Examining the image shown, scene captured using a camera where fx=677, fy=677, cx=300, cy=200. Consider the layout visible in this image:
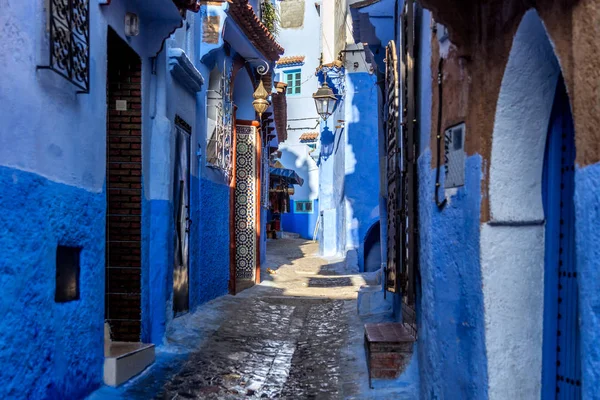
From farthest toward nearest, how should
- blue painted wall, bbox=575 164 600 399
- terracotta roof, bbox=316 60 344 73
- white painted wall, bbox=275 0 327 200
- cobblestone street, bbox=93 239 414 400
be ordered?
white painted wall, bbox=275 0 327 200 → terracotta roof, bbox=316 60 344 73 → cobblestone street, bbox=93 239 414 400 → blue painted wall, bbox=575 164 600 399

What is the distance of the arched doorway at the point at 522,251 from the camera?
3.69 metres

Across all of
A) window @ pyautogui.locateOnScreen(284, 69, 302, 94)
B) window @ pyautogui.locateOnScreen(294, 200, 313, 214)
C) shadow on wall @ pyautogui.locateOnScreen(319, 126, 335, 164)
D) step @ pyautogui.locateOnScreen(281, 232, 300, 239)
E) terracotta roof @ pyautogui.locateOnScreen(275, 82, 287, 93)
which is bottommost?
step @ pyautogui.locateOnScreen(281, 232, 300, 239)

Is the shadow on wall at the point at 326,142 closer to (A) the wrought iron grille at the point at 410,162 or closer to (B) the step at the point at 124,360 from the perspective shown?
Result: (A) the wrought iron grille at the point at 410,162

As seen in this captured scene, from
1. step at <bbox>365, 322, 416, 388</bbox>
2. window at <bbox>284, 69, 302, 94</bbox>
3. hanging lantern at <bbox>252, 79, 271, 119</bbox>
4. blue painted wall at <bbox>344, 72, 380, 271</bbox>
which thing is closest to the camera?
step at <bbox>365, 322, 416, 388</bbox>

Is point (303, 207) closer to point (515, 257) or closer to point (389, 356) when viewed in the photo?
point (389, 356)

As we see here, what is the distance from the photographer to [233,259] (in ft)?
42.8

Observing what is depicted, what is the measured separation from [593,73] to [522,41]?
1024mm

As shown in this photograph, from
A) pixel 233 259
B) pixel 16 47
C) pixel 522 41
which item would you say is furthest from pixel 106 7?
pixel 233 259

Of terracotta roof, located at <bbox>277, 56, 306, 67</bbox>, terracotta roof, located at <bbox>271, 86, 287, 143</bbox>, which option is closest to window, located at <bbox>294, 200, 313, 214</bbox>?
terracotta roof, located at <bbox>277, 56, 306, 67</bbox>

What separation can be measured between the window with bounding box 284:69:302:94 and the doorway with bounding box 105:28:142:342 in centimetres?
2934

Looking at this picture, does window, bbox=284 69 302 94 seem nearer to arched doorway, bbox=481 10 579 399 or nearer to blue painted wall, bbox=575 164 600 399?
arched doorway, bbox=481 10 579 399

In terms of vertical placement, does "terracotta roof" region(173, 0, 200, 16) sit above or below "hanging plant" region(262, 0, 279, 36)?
below

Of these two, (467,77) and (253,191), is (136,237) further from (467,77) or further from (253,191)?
(253,191)

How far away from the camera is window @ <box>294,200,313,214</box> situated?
4059 cm
